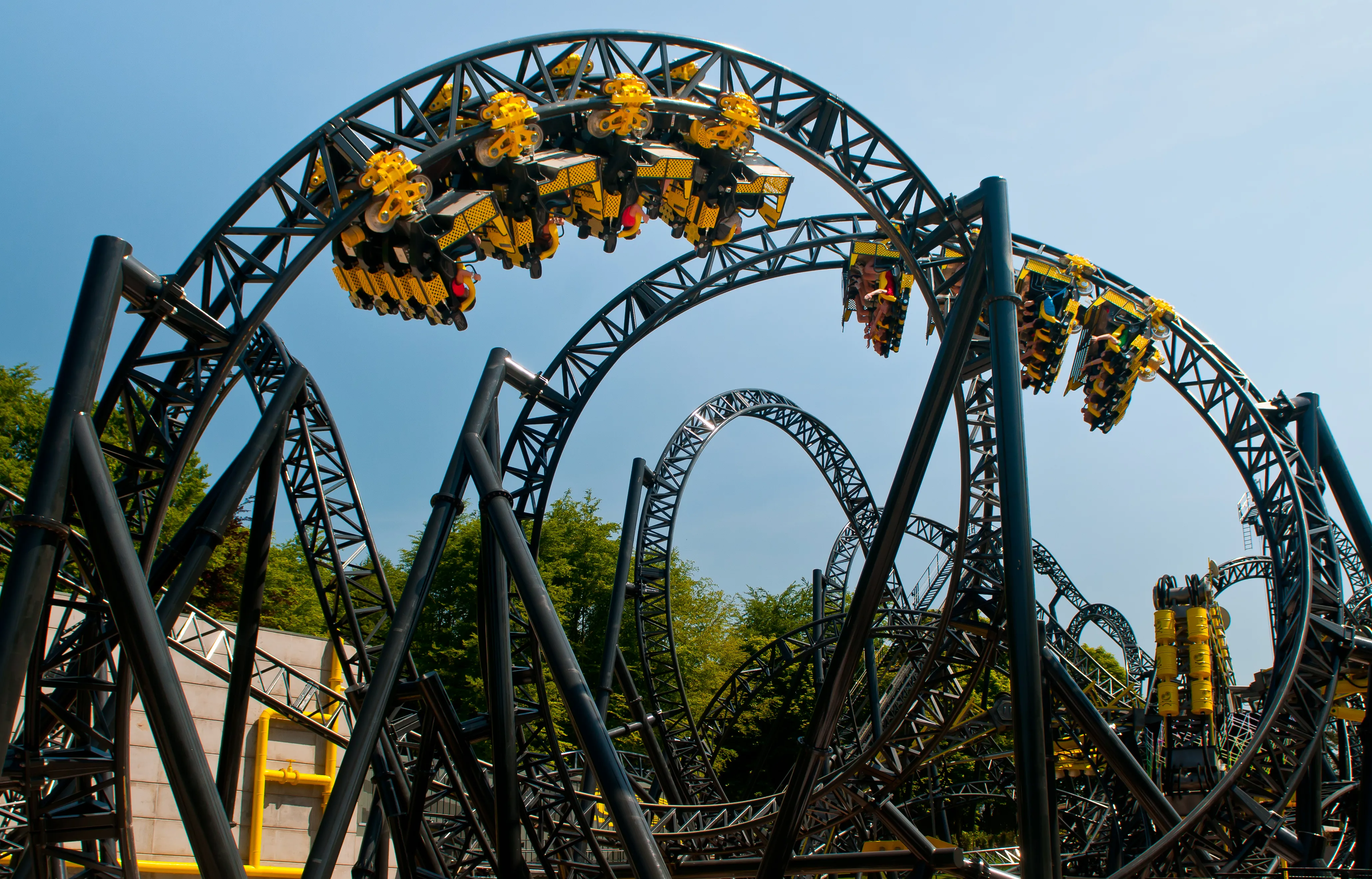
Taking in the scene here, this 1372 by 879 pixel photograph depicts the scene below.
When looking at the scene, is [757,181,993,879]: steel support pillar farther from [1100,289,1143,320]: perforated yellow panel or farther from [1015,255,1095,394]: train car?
[1100,289,1143,320]: perforated yellow panel

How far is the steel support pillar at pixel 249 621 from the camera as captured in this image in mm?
6629

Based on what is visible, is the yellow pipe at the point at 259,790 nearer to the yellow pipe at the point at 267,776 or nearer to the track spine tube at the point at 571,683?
the yellow pipe at the point at 267,776

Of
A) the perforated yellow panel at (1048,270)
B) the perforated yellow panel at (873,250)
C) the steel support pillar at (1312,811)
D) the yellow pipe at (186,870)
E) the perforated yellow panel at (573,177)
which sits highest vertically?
the perforated yellow panel at (1048,270)

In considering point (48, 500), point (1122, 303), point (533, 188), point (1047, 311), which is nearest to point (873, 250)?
point (1047, 311)

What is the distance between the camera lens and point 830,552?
23.4 metres

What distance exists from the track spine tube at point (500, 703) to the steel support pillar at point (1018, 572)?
2959 mm

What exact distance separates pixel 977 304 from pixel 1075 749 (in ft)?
42.1

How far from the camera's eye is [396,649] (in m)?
5.68

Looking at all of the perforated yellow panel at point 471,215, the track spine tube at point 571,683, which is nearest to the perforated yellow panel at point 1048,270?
the perforated yellow panel at point 471,215

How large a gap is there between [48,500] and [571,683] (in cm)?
246

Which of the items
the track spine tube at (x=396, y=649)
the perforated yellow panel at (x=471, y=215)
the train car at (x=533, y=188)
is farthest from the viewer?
the perforated yellow panel at (x=471, y=215)

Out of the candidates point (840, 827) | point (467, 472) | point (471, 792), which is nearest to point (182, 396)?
point (467, 472)

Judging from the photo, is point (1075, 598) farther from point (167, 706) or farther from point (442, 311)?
point (167, 706)

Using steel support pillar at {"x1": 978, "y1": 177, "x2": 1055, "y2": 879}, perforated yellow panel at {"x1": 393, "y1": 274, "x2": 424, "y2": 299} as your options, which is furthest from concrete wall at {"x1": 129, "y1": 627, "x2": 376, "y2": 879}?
steel support pillar at {"x1": 978, "y1": 177, "x2": 1055, "y2": 879}
